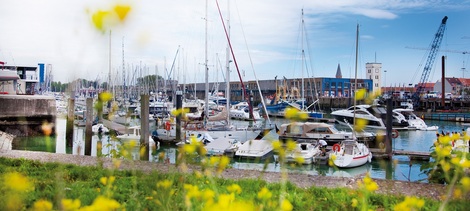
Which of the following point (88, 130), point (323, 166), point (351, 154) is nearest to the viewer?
point (351, 154)

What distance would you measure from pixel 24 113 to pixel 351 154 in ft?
60.0

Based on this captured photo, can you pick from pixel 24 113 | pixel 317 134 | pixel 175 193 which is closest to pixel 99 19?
pixel 175 193

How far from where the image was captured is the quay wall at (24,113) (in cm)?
2423

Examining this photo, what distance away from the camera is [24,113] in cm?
2486

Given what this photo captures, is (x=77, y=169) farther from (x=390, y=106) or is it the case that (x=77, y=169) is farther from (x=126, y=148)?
(x=390, y=106)

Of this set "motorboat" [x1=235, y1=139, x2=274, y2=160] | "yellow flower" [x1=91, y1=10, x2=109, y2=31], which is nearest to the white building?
"motorboat" [x1=235, y1=139, x2=274, y2=160]

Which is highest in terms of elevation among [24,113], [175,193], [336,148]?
[175,193]

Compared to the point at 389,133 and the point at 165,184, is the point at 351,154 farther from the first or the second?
the point at 165,184

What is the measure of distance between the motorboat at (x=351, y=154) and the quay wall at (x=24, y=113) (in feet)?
50.6

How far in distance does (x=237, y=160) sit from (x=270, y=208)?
16832mm

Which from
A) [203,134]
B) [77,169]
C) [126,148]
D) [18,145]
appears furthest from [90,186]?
[18,145]

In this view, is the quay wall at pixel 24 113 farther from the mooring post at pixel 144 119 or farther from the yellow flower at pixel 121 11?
the yellow flower at pixel 121 11

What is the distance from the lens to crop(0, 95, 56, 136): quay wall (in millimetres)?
24234

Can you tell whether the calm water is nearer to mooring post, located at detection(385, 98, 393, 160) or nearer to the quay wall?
mooring post, located at detection(385, 98, 393, 160)
